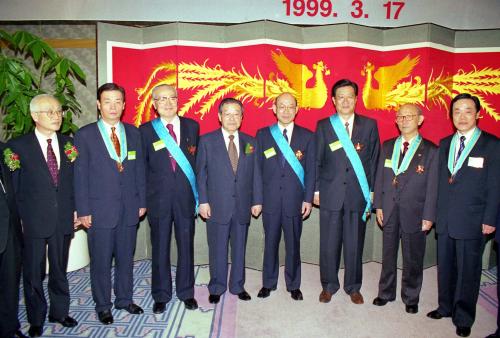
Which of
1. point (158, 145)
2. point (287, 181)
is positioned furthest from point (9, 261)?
point (287, 181)

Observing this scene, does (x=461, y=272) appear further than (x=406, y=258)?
No

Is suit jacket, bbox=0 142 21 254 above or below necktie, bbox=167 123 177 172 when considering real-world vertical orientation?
below

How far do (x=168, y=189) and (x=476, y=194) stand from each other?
2.23m

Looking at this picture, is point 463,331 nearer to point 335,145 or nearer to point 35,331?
point 335,145

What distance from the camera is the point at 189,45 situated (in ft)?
12.5

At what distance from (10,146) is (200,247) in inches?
85.8

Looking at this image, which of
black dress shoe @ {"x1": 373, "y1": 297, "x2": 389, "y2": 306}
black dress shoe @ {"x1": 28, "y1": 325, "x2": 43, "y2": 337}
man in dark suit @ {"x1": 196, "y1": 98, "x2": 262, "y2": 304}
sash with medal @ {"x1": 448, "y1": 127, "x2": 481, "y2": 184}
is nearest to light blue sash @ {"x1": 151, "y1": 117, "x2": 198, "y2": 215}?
man in dark suit @ {"x1": 196, "y1": 98, "x2": 262, "y2": 304}

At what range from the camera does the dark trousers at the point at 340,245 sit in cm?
313

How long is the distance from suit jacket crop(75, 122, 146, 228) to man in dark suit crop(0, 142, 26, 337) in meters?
0.40

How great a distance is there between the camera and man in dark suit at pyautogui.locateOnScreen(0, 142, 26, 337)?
2.33 metres

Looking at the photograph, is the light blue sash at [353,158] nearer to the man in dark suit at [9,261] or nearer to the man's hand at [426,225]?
the man's hand at [426,225]

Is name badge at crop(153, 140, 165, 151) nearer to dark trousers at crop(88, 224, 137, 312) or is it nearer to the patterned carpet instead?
dark trousers at crop(88, 224, 137, 312)

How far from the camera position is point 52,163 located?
2586 millimetres

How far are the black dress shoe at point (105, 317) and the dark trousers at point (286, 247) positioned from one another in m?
1.27
